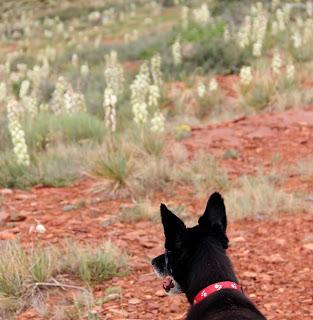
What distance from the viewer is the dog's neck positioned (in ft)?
11.1

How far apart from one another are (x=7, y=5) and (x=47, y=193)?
35.6 metres

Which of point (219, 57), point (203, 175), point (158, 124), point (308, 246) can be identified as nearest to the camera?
point (308, 246)

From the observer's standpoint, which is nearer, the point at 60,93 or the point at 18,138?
the point at 18,138

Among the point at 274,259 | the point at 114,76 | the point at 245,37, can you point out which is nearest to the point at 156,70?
the point at 114,76

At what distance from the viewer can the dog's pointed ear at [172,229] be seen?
3514 mm

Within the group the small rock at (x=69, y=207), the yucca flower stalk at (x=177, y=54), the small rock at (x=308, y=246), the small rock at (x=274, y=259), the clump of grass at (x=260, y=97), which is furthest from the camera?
the yucca flower stalk at (x=177, y=54)

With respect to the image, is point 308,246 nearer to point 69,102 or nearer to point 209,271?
point 209,271

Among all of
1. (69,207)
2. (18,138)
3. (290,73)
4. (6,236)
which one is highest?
(18,138)

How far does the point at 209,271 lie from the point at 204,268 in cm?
3

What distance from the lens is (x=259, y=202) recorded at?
6.54 m

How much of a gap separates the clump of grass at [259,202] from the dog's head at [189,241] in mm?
2803

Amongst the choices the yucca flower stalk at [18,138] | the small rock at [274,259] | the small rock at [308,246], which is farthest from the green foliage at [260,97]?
the small rock at [274,259]

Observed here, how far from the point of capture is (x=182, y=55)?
56.3 feet

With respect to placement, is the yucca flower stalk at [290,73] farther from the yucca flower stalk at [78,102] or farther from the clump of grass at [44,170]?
the clump of grass at [44,170]
